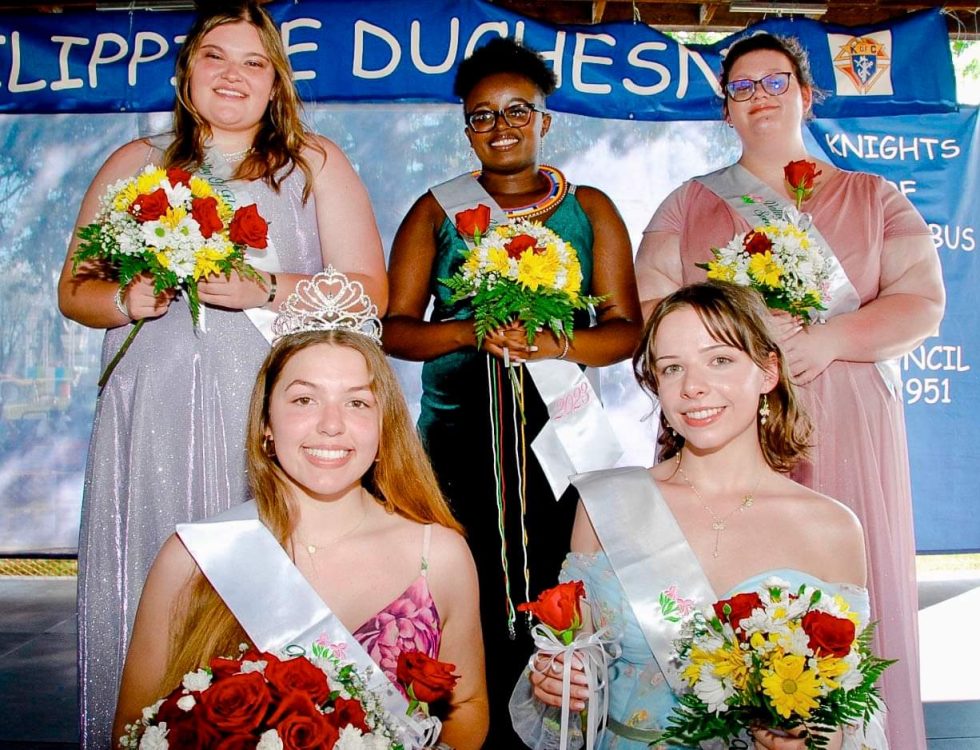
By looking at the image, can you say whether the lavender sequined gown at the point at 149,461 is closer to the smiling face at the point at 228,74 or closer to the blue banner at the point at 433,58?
the smiling face at the point at 228,74

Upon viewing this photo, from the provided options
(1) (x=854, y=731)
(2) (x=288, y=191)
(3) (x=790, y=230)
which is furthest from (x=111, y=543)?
(3) (x=790, y=230)

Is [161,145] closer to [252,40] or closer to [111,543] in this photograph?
[252,40]

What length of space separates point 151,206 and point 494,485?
1.30m

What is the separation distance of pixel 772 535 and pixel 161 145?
1.88m

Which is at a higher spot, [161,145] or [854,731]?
[161,145]

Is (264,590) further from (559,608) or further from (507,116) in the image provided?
(507,116)

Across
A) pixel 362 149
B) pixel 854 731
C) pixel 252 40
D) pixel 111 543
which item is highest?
pixel 362 149

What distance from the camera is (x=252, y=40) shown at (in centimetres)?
288

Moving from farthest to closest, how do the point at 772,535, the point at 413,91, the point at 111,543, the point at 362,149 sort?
the point at 362,149 → the point at 413,91 → the point at 111,543 → the point at 772,535

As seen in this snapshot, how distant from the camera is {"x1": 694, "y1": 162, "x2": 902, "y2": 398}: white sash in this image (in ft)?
10.6

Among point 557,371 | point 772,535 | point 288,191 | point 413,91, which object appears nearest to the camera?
point 772,535

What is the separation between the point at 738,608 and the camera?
5.82 ft

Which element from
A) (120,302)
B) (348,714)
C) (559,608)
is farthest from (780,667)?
(120,302)

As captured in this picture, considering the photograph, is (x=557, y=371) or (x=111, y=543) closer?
(x=111, y=543)
